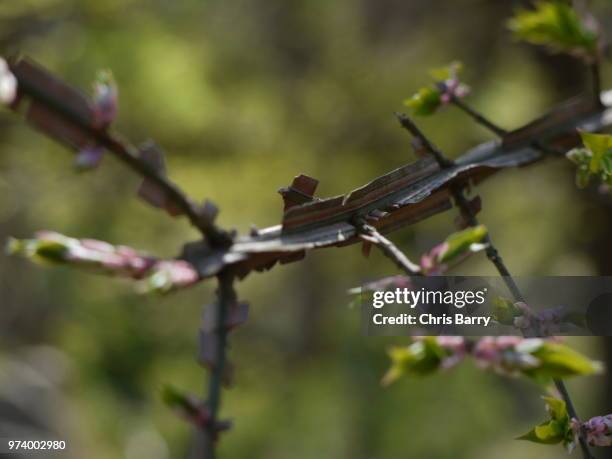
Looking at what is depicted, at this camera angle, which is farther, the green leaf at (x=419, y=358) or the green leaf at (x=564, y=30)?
the green leaf at (x=564, y=30)

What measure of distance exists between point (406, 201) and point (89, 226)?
1.61 m

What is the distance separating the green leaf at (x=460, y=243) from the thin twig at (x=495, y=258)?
29 millimetres

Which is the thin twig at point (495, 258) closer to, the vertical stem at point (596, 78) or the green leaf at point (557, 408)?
the green leaf at point (557, 408)

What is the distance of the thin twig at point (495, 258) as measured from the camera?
1.17 ft

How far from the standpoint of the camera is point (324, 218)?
0.37 m

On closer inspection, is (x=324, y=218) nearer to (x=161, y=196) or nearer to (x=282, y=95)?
(x=161, y=196)

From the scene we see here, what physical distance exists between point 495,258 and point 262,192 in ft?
5.09

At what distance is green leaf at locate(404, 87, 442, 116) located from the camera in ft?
1.62

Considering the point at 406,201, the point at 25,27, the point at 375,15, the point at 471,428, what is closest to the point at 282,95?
the point at 375,15

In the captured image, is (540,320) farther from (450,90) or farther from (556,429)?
(450,90)

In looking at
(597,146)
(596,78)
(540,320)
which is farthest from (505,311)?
(596,78)

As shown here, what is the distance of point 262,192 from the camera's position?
6.28 ft

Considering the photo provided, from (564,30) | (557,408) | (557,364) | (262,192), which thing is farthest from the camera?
(262,192)

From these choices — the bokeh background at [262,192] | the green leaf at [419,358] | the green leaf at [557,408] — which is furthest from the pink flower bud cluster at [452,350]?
the bokeh background at [262,192]
